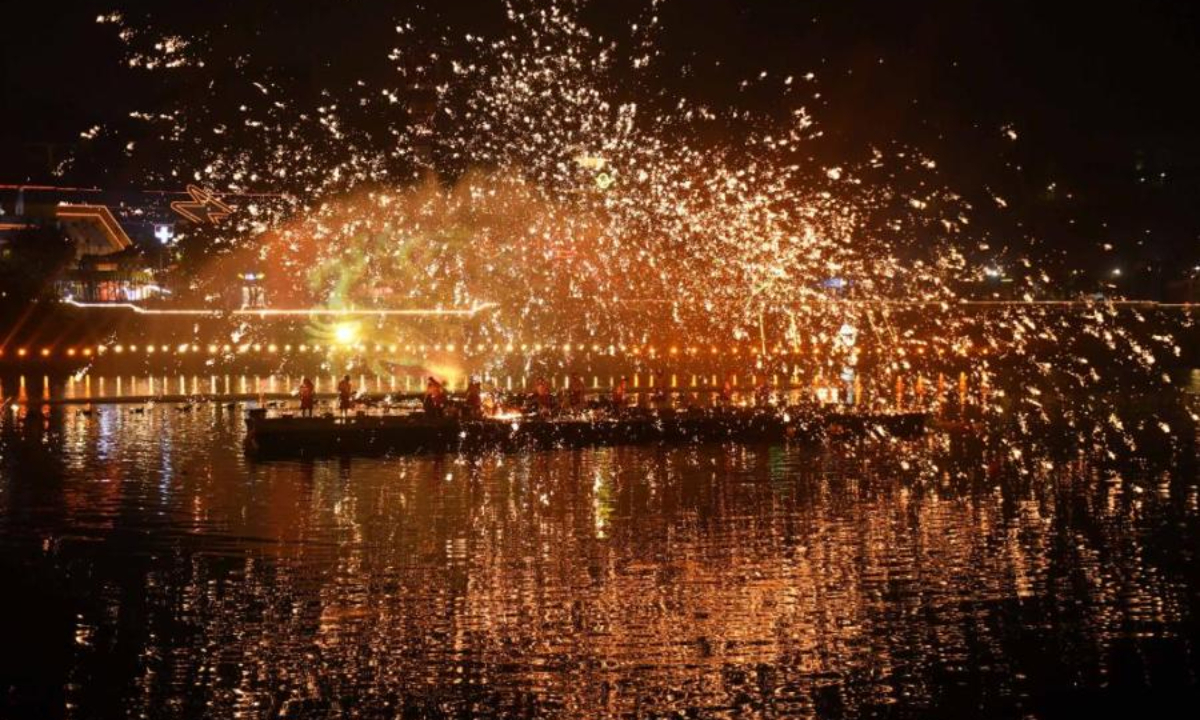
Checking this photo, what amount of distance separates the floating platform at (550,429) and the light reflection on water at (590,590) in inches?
109

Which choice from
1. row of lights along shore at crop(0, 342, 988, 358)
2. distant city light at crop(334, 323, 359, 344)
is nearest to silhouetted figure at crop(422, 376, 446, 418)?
row of lights along shore at crop(0, 342, 988, 358)

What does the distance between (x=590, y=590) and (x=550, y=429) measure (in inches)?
584

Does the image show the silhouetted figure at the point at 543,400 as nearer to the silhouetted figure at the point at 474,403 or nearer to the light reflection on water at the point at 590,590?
the silhouetted figure at the point at 474,403

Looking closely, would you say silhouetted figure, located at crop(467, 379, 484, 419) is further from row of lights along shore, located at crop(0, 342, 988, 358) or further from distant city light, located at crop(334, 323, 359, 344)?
distant city light, located at crop(334, 323, 359, 344)

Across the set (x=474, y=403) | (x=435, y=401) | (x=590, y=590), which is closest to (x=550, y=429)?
(x=474, y=403)

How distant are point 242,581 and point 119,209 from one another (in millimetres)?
76895

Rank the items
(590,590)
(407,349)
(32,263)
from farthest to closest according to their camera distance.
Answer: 1. (407,349)
2. (32,263)
3. (590,590)

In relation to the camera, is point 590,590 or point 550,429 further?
point 550,429

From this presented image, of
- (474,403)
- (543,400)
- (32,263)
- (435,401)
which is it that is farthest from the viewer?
(32,263)

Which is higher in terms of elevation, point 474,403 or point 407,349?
point 407,349

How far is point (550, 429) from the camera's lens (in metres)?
31.1

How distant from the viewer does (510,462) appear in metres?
28.2

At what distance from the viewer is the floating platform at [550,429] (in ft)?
96.3

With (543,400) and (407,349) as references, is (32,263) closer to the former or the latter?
(407,349)
